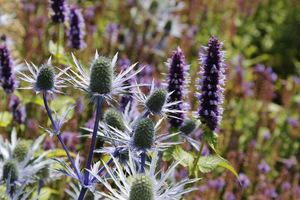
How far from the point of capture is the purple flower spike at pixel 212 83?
221 cm

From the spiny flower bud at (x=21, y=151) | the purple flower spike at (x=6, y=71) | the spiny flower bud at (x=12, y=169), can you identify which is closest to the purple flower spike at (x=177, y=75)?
the spiny flower bud at (x=12, y=169)

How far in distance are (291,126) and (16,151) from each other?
4.54 m

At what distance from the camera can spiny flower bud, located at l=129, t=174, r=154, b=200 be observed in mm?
1794

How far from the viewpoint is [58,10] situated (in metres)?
3.15

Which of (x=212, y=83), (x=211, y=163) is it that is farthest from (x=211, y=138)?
(x=212, y=83)

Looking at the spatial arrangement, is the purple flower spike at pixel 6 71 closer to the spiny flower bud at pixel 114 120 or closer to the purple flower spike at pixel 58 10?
the purple flower spike at pixel 58 10

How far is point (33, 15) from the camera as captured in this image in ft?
20.1

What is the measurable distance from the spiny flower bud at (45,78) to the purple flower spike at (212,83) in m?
0.95

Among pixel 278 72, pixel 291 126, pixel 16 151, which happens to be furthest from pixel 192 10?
pixel 16 151

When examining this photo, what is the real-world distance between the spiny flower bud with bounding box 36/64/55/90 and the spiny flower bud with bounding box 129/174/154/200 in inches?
32.3

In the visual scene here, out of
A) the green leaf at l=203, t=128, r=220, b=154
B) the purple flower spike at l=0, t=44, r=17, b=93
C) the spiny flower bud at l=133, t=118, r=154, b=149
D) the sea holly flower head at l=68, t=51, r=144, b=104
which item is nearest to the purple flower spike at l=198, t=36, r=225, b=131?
the green leaf at l=203, t=128, r=220, b=154

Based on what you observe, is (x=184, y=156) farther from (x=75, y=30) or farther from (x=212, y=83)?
(x=75, y=30)

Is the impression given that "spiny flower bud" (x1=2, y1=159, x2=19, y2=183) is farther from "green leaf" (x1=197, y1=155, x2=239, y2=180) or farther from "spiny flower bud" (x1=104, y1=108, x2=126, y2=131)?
"green leaf" (x1=197, y1=155, x2=239, y2=180)

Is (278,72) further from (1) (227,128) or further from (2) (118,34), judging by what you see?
(2) (118,34)
